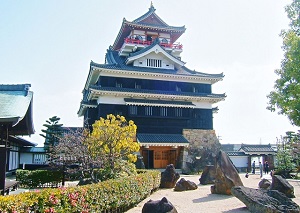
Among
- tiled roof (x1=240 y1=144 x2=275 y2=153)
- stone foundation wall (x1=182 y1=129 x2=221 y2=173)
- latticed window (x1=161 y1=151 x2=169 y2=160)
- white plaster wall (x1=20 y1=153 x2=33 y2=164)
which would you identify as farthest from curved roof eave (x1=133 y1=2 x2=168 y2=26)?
white plaster wall (x1=20 y1=153 x2=33 y2=164)

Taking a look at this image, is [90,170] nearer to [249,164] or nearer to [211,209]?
[211,209]

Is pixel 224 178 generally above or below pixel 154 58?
below

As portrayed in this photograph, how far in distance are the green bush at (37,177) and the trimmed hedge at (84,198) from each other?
8910 mm

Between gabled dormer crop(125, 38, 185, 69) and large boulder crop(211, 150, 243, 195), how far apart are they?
1862 cm

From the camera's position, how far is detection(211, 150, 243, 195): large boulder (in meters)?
14.6

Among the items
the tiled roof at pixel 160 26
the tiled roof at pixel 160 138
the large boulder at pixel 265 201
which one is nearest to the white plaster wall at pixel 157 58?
the tiled roof at pixel 160 26

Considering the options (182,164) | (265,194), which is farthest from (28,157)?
(265,194)

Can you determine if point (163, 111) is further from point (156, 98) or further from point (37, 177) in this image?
point (37, 177)

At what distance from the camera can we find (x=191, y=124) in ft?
103

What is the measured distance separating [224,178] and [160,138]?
14.2 meters

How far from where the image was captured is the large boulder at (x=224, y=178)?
14.6m

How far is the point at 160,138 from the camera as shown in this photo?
2878cm

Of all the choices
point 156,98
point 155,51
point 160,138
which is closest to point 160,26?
point 155,51

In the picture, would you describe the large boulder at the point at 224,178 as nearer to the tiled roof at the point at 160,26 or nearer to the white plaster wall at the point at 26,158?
the white plaster wall at the point at 26,158
